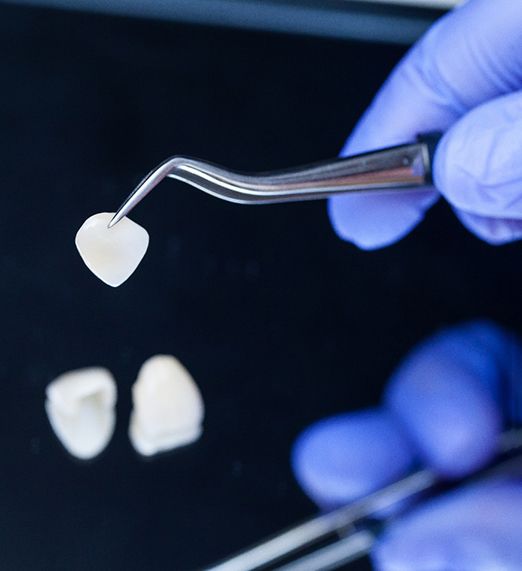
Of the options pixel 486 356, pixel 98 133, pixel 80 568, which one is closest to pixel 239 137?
pixel 98 133

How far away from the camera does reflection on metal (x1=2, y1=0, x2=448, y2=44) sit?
39.3 inches

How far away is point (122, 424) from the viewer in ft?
3.07

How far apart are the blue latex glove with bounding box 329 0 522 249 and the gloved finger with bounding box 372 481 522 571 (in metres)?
0.26

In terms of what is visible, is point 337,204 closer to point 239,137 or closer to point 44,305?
point 239,137

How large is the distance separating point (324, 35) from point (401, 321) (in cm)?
35

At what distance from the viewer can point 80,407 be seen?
898mm

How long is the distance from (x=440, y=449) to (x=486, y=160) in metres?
0.31

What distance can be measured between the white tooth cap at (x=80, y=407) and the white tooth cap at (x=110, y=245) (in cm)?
23

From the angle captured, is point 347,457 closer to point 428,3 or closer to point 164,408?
point 164,408

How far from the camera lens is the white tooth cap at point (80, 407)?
89cm

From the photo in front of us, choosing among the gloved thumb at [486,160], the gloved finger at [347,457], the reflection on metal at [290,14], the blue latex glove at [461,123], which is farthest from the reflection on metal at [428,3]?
the gloved finger at [347,457]

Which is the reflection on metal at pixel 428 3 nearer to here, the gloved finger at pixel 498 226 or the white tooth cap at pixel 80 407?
the gloved finger at pixel 498 226

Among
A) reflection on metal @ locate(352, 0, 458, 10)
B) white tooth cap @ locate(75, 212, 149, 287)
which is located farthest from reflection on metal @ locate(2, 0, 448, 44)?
white tooth cap @ locate(75, 212, 149, 287)

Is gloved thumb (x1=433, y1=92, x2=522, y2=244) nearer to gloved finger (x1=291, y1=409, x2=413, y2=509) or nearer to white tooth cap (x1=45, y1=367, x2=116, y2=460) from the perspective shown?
gloved finger (x1=291, y1=409, x2=413, y2=509)
